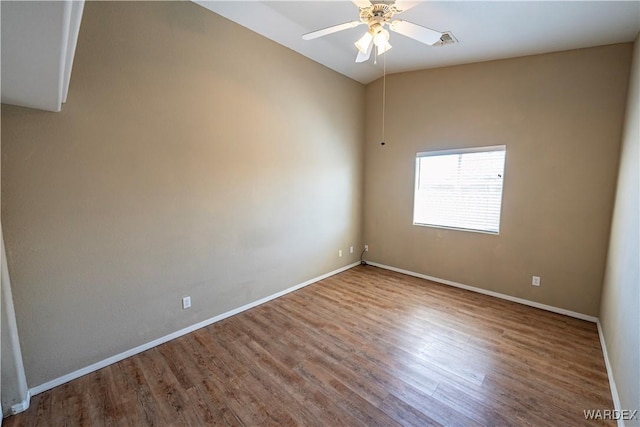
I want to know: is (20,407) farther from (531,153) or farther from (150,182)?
(531,153)

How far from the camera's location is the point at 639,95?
6.83 ft

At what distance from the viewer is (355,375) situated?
2.06m

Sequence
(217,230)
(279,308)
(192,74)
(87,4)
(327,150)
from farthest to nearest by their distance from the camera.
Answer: (327,150), (279,308), (217,230), (192,74), (87,4)

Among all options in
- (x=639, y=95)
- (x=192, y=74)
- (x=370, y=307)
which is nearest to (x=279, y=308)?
(x=370, y=307)

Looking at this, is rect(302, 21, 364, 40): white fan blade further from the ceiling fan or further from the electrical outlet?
the electrical outlet

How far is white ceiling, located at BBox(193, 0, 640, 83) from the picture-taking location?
224 centimetres

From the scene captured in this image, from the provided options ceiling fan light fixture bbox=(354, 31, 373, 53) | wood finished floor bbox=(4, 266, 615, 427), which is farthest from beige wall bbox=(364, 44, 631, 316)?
ceiling fan light fixture bbox=(354, 31, 373, 53)

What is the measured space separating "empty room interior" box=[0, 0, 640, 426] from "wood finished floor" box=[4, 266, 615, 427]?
18 mm

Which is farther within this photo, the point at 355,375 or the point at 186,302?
the point at 186,302

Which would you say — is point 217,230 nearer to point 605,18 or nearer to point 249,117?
point 249,117

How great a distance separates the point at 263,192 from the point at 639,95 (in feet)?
11.3

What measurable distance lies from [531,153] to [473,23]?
1602 mm

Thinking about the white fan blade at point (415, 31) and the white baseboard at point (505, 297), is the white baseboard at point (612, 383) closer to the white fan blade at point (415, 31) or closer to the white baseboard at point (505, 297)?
the white baseboard at point (505, 297)

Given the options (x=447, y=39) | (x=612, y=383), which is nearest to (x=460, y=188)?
(x=447, y=39)
